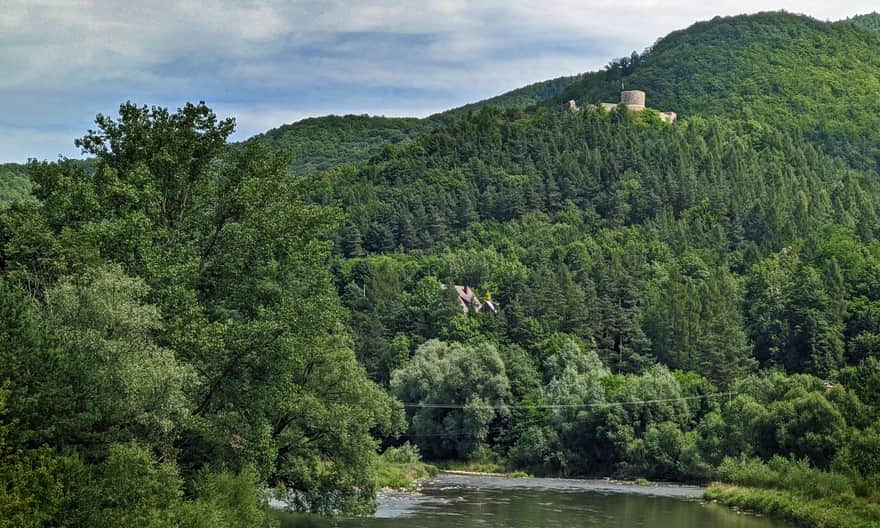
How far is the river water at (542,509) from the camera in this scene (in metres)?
59.5

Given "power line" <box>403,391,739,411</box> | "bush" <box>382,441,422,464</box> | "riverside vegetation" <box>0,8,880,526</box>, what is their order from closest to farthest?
1. "riverside vegetation" <box>0,8,880,526</box>
2. "bush" <box>382,441,422,464</box>
3. "power line" <box>403,391,739,411</box>

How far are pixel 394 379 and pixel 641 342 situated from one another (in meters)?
31.4

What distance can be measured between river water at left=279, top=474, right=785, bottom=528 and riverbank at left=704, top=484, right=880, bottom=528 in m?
1.39

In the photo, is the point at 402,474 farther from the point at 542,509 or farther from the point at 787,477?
the point at 787,477

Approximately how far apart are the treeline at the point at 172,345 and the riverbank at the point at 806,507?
24.4 metres

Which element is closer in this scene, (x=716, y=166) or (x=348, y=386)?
(x=348, y=386)

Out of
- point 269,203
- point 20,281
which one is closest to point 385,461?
point 269,203

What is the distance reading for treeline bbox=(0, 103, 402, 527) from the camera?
115ft

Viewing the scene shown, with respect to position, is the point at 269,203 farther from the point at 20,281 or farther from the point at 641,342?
the point at 641,342

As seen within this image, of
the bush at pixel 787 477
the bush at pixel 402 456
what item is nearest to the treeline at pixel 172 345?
the bush at pixel 787 477

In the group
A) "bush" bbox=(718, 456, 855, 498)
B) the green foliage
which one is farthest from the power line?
"bush" bbox=(718, 456, 855, 498)

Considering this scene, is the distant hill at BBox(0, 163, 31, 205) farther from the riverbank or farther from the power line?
the riverbank

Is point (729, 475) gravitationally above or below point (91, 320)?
below

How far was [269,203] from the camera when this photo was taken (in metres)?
48.4
